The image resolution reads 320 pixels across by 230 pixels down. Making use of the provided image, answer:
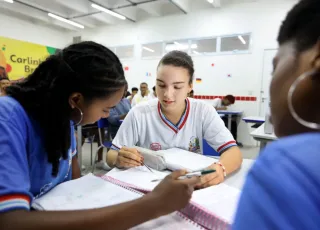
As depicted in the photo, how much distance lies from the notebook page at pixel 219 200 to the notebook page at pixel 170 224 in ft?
0.24

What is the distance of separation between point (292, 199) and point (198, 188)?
0.64m

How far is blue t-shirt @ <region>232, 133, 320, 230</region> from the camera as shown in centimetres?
22

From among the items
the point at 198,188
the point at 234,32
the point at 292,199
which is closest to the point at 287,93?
the point at 292,199

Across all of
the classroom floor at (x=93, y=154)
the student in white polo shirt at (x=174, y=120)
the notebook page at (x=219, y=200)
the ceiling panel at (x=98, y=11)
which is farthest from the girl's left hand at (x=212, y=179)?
the ceiling panel at (x=98, y=11)

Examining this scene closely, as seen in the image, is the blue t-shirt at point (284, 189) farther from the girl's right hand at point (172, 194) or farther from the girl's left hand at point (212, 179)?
the girl's left hand at point (212, 179)

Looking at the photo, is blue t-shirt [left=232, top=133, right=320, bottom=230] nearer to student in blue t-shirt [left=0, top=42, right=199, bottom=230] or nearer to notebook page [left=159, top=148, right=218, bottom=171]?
student in blue t-shirt [left=0, top=42, right=199, bottom=230]

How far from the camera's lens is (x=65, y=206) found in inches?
24.3

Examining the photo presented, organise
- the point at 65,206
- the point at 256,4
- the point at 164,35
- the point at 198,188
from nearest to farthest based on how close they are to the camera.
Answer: the point at 65,206, the point at 198,188, the point at 256,4, the point at 164,35

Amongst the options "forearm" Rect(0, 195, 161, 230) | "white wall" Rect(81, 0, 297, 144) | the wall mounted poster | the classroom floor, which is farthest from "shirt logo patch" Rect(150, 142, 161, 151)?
the wall mounted poster

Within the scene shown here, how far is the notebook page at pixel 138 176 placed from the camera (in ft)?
2.81

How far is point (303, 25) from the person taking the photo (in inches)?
13.8

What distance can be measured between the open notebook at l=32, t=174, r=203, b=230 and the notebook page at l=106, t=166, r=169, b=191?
0.29ft

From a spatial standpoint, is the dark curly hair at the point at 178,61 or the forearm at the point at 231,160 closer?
the forearm at the point at 231,160

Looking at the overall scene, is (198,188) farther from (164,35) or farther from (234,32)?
(164,35)
